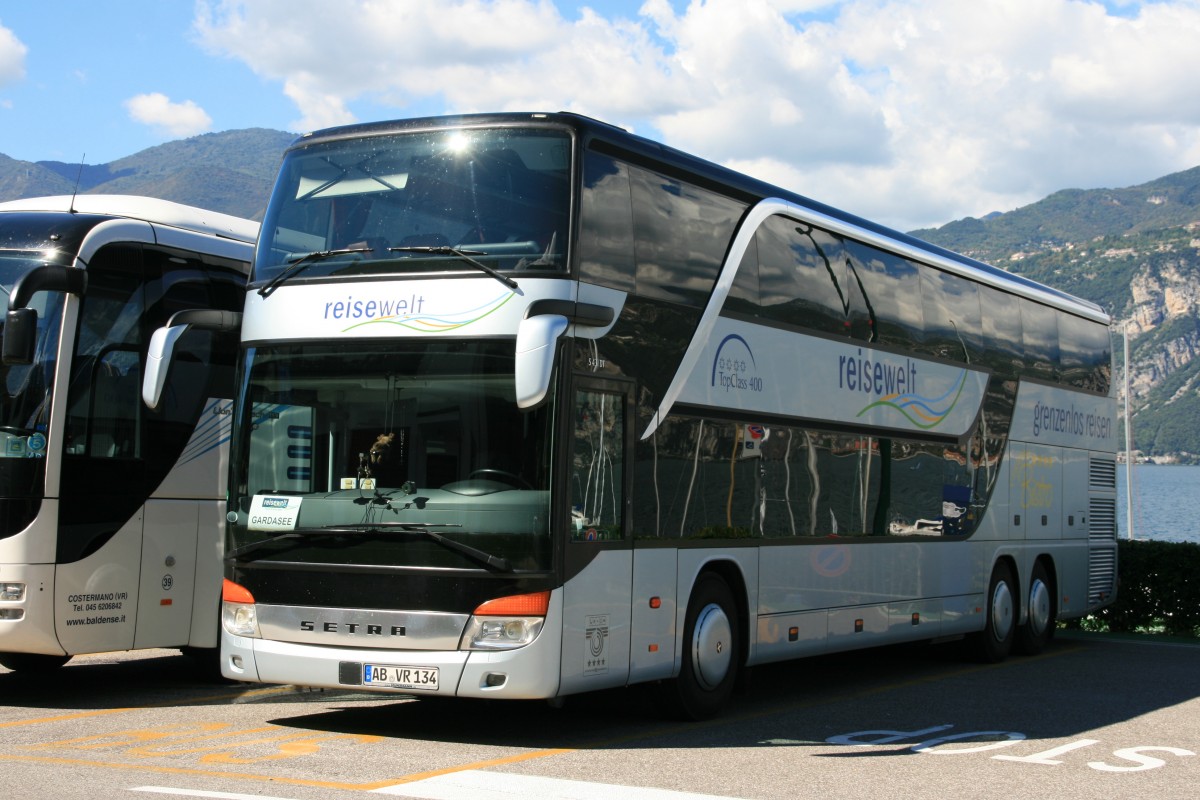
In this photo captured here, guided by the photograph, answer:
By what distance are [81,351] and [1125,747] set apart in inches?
318

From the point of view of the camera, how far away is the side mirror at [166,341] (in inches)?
399

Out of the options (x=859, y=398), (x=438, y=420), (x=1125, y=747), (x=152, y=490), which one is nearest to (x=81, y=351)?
(x=152, y=490)

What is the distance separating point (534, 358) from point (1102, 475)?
13.6 m

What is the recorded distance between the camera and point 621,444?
1038cm

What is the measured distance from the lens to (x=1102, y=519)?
66.5ft

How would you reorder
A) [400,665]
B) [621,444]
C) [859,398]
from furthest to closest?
[859,398] < [621,444] < [400,665]

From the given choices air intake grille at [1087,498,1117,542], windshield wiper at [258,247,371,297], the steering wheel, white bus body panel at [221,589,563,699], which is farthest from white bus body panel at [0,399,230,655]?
air intake grille at [1087,498,1117,542]

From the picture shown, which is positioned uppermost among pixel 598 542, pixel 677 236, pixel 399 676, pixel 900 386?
pixel 677 236

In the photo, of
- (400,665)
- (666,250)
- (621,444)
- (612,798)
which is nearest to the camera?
(612,798)

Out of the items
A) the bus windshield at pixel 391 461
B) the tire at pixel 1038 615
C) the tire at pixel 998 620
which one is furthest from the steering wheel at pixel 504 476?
the tire at pixel 1038 615

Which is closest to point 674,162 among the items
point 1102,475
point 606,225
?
point 606,225

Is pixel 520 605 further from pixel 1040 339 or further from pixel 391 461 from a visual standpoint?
pixel 1040 339

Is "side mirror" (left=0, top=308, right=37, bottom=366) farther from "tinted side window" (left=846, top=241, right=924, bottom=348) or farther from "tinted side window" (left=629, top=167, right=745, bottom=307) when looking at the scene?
"tinted side window" (left=846, top=241, right=924, bottom=348)

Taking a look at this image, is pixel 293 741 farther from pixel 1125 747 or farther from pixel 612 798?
pixel 1125 747
